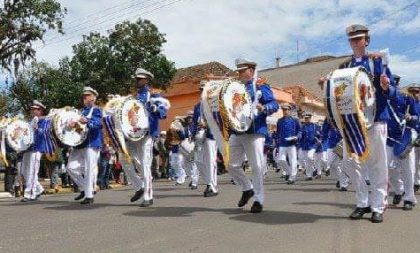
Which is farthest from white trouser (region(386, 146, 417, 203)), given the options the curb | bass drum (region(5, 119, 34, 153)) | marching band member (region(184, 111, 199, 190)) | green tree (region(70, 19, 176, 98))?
green tree (region(70, 19, 176, 98))

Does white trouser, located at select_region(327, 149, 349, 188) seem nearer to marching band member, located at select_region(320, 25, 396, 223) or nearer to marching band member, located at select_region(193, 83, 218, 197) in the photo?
marching band member, located at select_region(193, 83, 218, 197)

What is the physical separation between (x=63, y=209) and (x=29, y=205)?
148cm

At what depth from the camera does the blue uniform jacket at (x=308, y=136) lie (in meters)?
19.6

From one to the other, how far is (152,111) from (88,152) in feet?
6.05

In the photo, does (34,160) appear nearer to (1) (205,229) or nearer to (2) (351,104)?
(1) (205,229)

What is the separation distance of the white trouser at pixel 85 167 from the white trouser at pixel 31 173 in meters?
1.59

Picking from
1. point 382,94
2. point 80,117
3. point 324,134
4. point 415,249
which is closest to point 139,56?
point 324,134

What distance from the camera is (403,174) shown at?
9.60m

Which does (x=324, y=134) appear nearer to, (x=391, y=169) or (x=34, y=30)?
(x=391, y=169)

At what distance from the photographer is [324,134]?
14906mm

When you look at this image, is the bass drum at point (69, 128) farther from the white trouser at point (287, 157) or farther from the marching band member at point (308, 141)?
the marching band member at point (308, 141)

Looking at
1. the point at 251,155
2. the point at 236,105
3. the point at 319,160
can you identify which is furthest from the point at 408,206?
the point at 319,160

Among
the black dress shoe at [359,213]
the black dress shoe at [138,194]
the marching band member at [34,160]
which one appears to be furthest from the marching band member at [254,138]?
the marching band member at [34,160]

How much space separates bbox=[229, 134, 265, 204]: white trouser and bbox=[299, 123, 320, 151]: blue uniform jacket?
11055mm
